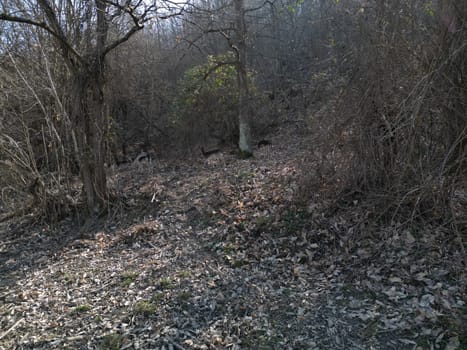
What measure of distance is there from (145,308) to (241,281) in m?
Answer: 1.13

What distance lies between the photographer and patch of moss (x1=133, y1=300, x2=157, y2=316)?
12.2 feet

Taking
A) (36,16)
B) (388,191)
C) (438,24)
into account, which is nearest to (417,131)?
(388,191)

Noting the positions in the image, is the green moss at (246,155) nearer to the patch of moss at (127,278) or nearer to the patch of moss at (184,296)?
the patch of moss at (127,278)

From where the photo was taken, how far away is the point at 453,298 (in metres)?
3.24

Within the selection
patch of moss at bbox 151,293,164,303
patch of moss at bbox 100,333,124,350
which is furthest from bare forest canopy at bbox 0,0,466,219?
patch of moss at bbox 100,333,124,350

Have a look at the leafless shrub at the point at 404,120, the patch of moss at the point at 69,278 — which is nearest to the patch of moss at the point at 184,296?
the patch of moss at the point at 69,278

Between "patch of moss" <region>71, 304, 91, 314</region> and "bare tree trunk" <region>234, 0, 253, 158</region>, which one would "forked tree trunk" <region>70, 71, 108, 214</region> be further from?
"bare tree trunk" <region>234, 0, 253, 158</region>

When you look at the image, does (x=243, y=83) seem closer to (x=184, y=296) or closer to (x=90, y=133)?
(x=90, y=133)

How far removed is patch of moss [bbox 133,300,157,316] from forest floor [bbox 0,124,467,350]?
0.01 meters

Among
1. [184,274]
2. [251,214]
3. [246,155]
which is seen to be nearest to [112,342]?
[184,274]

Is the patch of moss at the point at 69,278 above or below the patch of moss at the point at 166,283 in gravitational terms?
below

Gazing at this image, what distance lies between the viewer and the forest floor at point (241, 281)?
320 centimetres

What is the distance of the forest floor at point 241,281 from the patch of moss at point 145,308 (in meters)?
0.01

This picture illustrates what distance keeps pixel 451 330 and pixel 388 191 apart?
6.51 feet
